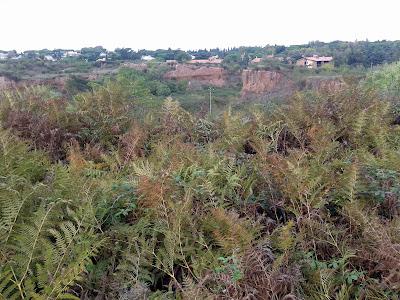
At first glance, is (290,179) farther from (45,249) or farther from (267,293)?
(45,249)

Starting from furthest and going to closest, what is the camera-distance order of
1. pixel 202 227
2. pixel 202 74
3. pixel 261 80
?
1. pixel 202 74
2. pixel 261 80
3. pixel 202 227

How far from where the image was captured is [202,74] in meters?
47.7

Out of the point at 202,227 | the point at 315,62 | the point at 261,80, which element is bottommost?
the point at 261,80

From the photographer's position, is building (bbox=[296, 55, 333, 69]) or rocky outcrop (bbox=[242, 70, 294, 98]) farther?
building (bbox=[296, 55, 333, 69])

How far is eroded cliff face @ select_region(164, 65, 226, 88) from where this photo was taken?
44.8m

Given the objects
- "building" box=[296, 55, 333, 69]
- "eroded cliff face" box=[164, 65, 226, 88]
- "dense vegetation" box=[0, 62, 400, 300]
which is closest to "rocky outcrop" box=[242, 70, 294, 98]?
"building" box=[296, 55, 333, 69]

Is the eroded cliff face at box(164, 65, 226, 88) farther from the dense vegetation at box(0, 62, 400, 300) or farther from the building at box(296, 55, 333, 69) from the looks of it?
the dense vegetation at box(0, 62, 400, 300)

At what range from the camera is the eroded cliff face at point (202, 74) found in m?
44.8

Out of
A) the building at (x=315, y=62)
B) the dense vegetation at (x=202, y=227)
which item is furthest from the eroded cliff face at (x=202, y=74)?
the dense vegetation at (x=202, y=227)

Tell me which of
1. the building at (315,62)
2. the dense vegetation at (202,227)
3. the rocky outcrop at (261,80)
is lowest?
the rocky outcrop at (261,80)

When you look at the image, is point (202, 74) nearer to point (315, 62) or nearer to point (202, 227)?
point (315, 62)

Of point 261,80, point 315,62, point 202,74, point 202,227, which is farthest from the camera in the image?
point 202,74

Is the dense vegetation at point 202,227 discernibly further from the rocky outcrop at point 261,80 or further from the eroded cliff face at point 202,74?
the eroded cliff face at point 202,74

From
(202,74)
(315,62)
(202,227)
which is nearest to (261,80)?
(315,62)
